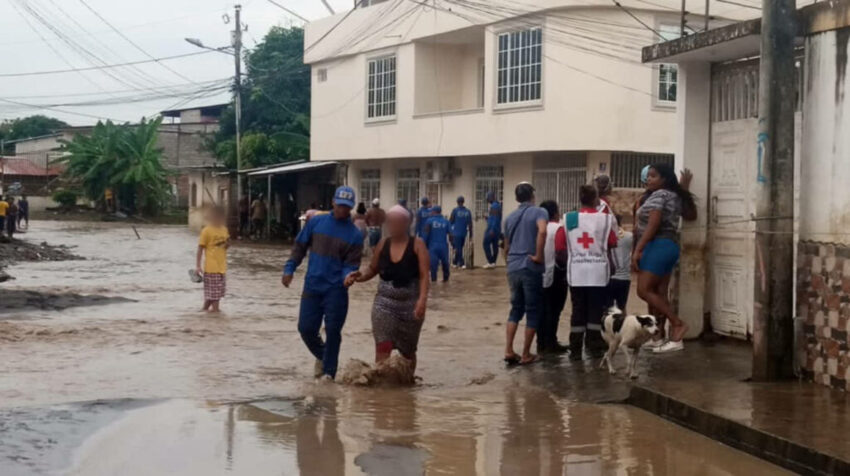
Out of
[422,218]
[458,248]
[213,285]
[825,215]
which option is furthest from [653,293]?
[458,248]

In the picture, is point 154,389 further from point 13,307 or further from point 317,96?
point 317,96

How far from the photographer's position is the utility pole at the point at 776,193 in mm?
8008

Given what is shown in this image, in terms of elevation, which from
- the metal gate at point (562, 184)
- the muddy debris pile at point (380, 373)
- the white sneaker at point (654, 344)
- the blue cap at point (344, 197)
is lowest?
the muddy debris pile at point (380, 373)

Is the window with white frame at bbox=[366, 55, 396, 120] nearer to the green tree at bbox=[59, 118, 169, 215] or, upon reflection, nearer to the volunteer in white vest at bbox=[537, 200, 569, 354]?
the volunteer in white vest at bbox=[537, 200, 569, 354]

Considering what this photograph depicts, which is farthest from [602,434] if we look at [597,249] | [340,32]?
[340,32]

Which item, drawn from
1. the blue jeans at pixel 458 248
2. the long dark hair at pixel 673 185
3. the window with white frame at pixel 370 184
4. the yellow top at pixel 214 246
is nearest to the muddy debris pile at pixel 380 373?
the long dark hair at pixel 673 185

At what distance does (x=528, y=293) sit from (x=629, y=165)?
14809 millimetres

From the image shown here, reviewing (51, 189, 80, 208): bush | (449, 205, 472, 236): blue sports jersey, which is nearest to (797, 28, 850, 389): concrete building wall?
(449, 205, 472, 236): blue sports jersey

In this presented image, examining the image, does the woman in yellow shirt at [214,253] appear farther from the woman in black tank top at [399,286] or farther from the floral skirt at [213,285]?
the woman in black tank top at [399,286]

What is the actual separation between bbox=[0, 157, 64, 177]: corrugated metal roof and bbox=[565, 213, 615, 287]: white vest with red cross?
2605 inches

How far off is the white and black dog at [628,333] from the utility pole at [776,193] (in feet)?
3.12

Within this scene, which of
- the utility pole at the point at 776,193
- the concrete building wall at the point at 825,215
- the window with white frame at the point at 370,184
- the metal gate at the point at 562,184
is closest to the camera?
the concrete building wall at the point at 825,215

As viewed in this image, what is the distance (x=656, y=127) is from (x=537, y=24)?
3.65m

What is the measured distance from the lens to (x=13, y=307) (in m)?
15.3
